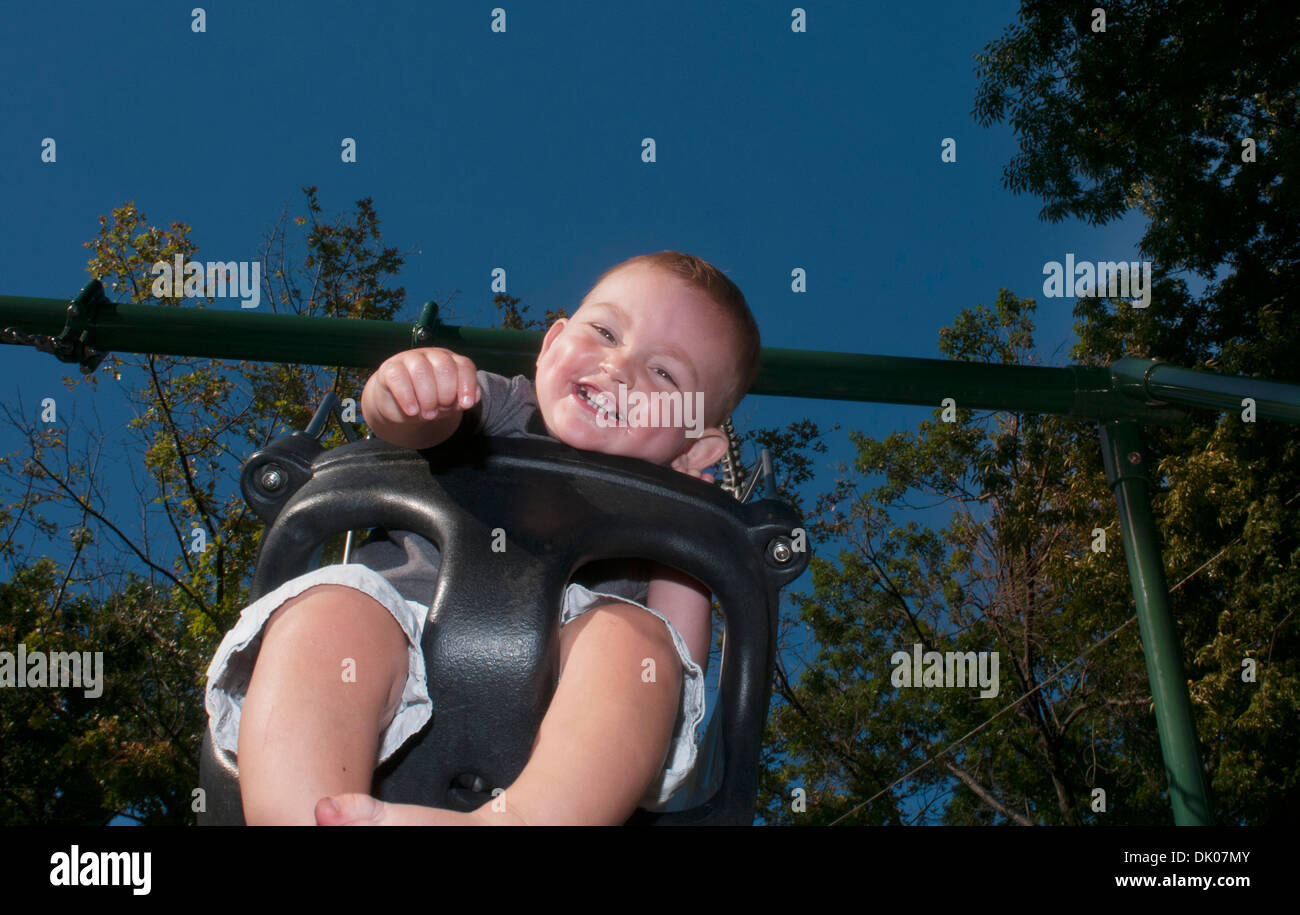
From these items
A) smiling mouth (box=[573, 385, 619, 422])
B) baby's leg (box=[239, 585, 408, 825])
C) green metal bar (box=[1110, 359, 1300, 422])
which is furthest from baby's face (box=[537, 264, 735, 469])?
green metal bar (box=[1110, 359, 1300, 422])

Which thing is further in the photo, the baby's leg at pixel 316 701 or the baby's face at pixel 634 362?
the baby's face at pixel 634 362

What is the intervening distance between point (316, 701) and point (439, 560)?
1.08 feet

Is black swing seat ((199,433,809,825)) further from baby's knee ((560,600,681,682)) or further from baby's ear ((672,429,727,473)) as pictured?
baby's ear ((672,429,727,473))

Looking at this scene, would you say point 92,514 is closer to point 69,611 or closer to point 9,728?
point 69,611

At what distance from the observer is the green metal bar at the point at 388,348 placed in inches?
89.9

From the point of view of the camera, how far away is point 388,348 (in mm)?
2295

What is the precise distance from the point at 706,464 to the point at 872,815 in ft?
33.8

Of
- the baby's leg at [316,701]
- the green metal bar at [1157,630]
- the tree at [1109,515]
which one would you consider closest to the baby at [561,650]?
the baby's leg at [316,701]

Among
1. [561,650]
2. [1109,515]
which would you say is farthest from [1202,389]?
[1109,515]

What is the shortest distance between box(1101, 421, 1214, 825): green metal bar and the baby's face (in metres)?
1.38

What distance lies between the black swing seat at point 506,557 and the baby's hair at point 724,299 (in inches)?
11.8

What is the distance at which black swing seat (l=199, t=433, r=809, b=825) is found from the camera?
3.38 ft

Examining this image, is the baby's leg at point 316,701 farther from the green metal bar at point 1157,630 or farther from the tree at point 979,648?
the tree at point 979,648
